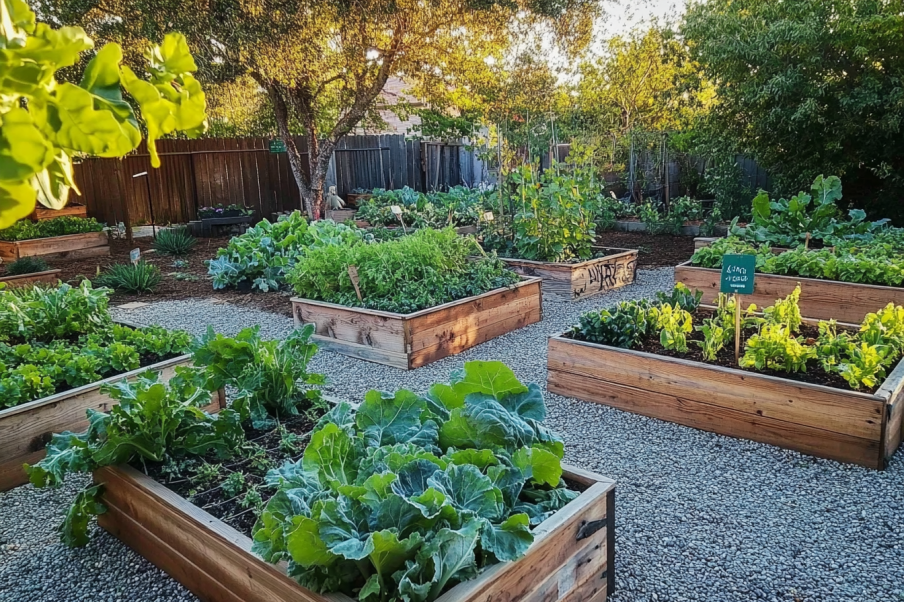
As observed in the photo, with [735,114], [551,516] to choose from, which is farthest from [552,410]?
[735,114]

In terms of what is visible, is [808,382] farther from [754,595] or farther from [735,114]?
[735,114]

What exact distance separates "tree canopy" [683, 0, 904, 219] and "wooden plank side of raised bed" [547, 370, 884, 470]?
5618 millimetres

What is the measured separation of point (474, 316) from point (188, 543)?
11.9 ft

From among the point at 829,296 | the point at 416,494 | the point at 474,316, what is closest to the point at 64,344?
the point at 474,316

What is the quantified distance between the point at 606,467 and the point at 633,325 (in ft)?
3.86

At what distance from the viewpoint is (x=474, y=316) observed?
5.87 meters

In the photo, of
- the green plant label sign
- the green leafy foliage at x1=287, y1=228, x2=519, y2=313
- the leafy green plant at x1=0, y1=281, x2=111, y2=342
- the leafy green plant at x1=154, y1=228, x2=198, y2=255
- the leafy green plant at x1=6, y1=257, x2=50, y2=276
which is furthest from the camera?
the leafy green plant at x1=154, y1=228, x2=198, y2=255

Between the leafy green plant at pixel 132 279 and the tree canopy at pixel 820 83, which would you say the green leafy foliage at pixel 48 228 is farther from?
the tree canopy at pixel 820 83

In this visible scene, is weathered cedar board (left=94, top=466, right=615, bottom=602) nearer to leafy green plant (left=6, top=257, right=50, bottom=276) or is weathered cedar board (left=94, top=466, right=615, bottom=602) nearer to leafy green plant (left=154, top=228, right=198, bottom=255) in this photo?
leafy green plant (left=6, top=257, right=50, bottom=276)

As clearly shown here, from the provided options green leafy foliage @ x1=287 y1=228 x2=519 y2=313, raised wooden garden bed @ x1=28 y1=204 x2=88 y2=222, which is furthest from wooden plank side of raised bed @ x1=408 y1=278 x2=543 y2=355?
raised wooden garden bed @ x1=28 y1=204 x2=88 y2=222

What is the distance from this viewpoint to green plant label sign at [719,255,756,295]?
394cm

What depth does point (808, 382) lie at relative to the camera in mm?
3715

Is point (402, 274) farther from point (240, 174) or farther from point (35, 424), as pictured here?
point (240, 174)

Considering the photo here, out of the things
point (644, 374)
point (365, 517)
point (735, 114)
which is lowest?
point (644, 374)
